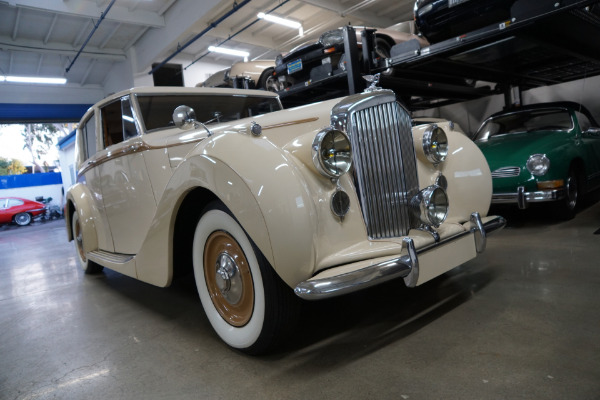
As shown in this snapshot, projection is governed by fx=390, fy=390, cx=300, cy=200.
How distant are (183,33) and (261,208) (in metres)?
9.97

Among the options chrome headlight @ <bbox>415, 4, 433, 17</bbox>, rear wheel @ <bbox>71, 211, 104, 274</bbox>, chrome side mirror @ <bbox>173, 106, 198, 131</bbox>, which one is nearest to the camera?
chrome side mirror @ <bbox>173, 106, 198, 131</bbox>

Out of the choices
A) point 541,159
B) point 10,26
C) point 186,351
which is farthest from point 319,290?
point 10,26

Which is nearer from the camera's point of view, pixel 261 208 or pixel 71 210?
pixel 261 208

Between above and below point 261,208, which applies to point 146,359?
below

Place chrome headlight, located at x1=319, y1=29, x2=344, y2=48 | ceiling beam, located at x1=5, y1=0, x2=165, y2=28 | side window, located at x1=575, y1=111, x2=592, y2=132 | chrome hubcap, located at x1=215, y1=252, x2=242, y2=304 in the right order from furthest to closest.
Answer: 1. ceiling beam, located at x1=5, y1=0, x2=165, y2=28
2. chrome headlight, located at x1=319, y1=29, x2=344, y2=48
3. side window, located at x1=575, y1=111, x2=592, y2=132
4. chrome hubcap, located at x1=215, y1=252, x2=242, y2=304

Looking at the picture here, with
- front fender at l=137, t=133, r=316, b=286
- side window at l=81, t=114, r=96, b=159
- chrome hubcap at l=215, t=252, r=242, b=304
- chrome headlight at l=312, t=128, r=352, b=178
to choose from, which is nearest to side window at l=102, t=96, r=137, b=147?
side window at l=81, t=114, r=96, b=159

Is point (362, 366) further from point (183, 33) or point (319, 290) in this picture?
point (183, 33)

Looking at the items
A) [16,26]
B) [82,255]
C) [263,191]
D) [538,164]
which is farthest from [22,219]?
[538,164]

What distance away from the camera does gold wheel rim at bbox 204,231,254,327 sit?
1.92 m

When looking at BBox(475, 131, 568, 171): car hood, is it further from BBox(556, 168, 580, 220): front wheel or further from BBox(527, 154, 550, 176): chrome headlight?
BBox(556, 168, 580, 220): front wheel

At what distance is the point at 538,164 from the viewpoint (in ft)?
13.3

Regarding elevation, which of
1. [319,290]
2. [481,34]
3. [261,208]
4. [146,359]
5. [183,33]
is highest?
[183,33]

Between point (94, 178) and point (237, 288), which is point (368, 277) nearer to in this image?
point (237, 288)

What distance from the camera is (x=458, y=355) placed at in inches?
68.3
